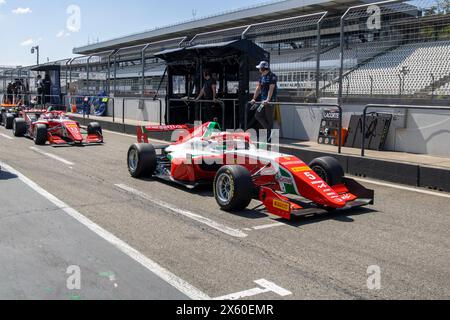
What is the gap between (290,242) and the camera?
488cm

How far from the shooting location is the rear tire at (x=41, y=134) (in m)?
12.9

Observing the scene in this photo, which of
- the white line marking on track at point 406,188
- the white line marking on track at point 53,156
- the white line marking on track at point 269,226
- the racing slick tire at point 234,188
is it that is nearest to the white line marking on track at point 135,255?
the white line marking on track at point 269,226

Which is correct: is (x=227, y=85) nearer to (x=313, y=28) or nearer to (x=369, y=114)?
(x=313, y=28)

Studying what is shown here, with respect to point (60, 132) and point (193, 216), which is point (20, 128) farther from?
point (193, 216)

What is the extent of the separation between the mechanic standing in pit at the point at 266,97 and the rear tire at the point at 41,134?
5737 mm

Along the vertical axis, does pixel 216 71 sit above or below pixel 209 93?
above

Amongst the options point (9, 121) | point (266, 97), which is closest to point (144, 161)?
point (266, 97)

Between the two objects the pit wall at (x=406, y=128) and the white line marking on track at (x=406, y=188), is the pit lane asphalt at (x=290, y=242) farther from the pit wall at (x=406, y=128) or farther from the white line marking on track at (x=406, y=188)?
the pit wall at (x=406, y=128)

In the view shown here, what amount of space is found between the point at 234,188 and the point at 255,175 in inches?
26.8

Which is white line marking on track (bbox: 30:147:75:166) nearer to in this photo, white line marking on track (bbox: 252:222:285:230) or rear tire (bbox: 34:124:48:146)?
rear tire (bbox: 34:124:48:146)

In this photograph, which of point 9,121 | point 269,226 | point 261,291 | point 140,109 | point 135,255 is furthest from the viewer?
point 140,109

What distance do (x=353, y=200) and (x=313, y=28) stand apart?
7040mm

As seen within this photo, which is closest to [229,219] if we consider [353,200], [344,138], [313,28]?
[353,200]
